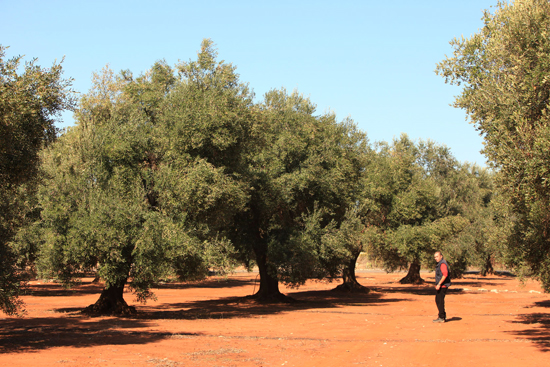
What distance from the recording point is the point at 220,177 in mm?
20797

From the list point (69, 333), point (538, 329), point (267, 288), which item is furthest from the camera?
point (267, 288)

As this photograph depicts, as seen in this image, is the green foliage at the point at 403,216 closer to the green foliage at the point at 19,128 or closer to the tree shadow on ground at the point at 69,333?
the tree shadow on ground at the point at 69,333

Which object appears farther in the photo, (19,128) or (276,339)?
(276,339)

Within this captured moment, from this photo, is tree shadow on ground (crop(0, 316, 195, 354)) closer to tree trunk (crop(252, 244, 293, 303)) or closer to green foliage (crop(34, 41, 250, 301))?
green foliage (crop(34, 41, 250, 301))

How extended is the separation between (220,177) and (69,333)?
28.7 ft

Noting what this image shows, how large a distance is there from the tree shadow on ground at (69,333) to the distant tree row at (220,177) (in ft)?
5.26

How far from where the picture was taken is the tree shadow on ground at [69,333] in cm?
1319

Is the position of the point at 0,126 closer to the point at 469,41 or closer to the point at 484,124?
the point at 484,124

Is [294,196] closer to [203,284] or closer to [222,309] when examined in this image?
[222,309]

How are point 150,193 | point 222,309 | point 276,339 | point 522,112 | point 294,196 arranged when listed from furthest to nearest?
point 294,196
point 222,309
point 150,193
point 276,339
point 522,112

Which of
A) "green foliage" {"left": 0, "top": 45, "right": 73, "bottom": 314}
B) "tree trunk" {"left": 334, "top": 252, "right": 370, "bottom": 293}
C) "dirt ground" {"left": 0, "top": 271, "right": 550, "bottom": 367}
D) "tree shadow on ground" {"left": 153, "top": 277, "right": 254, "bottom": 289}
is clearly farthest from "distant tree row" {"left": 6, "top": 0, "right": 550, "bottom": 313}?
"tree shadow on ground" {"left": 153, "top": 277, "right": 254, "bottom": 289}

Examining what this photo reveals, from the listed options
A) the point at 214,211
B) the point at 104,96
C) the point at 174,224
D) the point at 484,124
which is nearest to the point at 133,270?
the point at 174,224

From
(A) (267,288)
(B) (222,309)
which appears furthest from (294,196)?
(B) (222,309)

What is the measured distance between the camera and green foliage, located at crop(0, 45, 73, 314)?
11.9 metres
